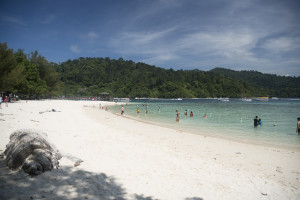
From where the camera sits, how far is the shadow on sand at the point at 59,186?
3457 millimetres

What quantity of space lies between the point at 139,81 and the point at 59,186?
156 m

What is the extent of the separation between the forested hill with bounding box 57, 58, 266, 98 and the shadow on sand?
392ft

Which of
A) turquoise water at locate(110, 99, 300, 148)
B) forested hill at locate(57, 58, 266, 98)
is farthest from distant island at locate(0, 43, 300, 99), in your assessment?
A: turquoise water at locate(110, 99, 300, 148)

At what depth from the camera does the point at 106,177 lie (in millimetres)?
4754

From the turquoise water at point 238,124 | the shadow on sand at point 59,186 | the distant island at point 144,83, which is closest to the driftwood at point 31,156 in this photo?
the shadow on sand at point 59,186

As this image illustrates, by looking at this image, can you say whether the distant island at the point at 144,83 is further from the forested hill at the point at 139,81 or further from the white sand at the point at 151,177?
the white sand at the point at 151,177

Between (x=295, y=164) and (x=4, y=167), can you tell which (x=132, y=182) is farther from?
(x=295, y=164)

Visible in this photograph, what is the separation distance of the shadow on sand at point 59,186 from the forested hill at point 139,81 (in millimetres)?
119608

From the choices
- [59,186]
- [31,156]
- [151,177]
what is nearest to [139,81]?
[151,177]

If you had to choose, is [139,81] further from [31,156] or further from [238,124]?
[31,156]

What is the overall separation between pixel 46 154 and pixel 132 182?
2317mm

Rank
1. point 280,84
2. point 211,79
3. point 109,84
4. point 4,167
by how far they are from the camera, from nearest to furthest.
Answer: point 4,167
point 109,84
point 211,79
point 280,84

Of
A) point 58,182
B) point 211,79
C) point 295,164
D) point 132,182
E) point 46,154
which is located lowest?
point 295,164

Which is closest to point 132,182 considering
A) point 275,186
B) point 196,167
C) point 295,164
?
point 196,167
